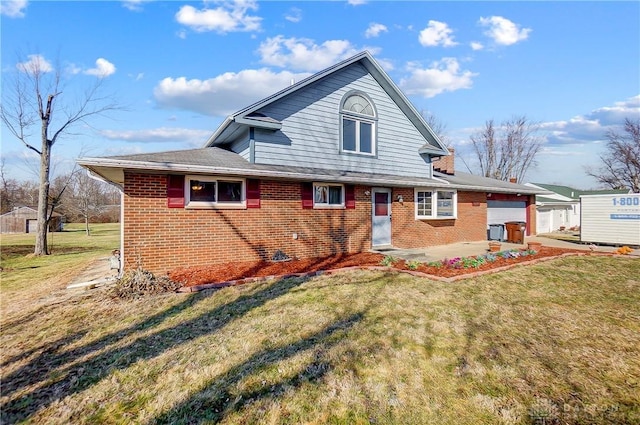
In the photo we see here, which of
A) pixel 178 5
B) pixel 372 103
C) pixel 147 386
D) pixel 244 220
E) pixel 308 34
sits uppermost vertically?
pixel 308 34

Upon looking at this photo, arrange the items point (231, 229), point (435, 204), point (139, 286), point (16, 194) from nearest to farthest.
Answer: point (139, 286) < point (231, 229) < point (435, 204) < point (16, 194)

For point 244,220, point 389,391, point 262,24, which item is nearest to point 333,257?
point 244,220

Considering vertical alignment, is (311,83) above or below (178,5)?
below

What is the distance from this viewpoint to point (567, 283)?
6.96m

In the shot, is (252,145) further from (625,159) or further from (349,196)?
Answer: (625,159)

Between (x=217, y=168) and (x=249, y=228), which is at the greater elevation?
(x=217, y=168)

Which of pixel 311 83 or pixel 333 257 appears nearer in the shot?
pixel 333 257

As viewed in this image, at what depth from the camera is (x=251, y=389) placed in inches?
120

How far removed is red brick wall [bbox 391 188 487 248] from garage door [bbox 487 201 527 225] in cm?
88

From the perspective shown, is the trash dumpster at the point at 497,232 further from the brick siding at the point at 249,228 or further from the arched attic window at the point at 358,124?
the arched attic window at the point at 358,124

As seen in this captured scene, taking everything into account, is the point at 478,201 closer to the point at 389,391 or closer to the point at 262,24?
the point at 262,24

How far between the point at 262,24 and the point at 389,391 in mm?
12698

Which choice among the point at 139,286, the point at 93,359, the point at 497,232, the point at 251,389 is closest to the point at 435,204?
the point at 497,232

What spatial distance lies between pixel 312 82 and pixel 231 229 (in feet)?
18.6
